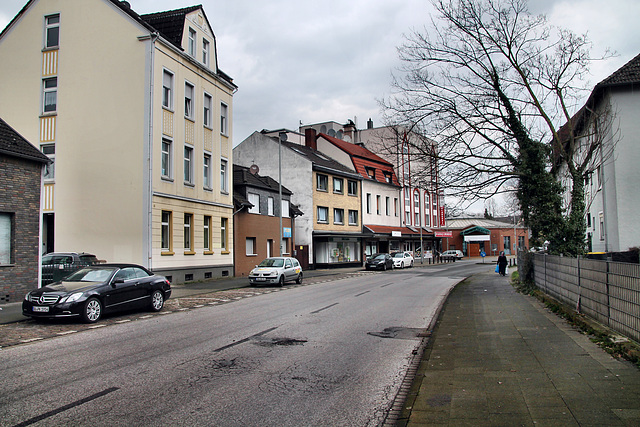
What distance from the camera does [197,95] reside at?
89.8 ft

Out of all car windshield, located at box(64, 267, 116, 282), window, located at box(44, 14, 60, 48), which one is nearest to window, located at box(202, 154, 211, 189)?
window, located at box(44, 14, 60, 48)

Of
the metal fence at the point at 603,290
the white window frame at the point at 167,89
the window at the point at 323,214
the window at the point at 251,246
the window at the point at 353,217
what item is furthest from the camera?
the window at the point at 353,217

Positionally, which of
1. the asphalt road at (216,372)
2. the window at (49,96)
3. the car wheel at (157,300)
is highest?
the window at (49,96)

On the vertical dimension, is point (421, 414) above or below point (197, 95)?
below

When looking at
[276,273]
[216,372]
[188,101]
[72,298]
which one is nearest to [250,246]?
[276,273]

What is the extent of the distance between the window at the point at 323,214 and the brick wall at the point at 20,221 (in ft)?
A: 92.8

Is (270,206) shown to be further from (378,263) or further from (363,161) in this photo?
(363,161)

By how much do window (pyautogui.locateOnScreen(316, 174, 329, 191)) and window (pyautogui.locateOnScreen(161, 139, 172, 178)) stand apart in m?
20.0

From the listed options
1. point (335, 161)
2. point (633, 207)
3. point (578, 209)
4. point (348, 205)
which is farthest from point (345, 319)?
point (335, 161)

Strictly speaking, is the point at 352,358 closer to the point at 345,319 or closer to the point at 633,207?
the point at 345,319

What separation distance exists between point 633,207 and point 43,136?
30813 millimetres

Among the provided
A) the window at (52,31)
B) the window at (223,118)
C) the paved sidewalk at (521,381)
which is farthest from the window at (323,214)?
the paved sidewalk at (521,381)

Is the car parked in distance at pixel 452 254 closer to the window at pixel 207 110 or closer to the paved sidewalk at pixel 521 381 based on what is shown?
the window at pixel 207 110

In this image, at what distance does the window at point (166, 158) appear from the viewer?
2451 centimetres
